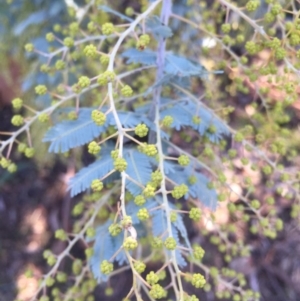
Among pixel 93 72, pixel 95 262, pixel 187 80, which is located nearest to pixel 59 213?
pixel 93 72

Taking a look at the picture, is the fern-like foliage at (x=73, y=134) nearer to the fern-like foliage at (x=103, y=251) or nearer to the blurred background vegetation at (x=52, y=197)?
the fern-like foliage at (x=103, y=251)

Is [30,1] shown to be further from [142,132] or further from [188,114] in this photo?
[142,132]

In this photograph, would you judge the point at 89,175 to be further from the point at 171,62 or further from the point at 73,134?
the point at 171,62

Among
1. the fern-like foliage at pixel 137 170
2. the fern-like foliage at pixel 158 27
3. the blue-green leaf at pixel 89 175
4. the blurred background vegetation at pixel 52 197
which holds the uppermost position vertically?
the fern-like foliage at pixel 158 27

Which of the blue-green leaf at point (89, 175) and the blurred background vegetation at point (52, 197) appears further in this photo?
the blurred background vegetation at point (52, 197)

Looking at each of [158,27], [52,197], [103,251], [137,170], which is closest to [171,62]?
[158,27]

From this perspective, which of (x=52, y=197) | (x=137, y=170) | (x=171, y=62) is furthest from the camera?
(x=52, y=197)

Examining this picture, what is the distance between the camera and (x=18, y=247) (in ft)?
6.64

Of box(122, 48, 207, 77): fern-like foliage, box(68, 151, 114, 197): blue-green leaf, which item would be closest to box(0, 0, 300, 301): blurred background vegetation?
box(122, 48, 207, 77): fern-like foliage

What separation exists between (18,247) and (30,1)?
109 cm

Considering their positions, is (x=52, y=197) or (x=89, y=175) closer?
(x=89, y=175)

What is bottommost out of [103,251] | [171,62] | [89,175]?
[103,251]

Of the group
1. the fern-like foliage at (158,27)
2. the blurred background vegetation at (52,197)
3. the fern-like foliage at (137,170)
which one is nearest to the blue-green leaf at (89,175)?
the fern-like foliage at (137,170)

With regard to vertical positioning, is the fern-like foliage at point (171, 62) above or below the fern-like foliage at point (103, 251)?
above
